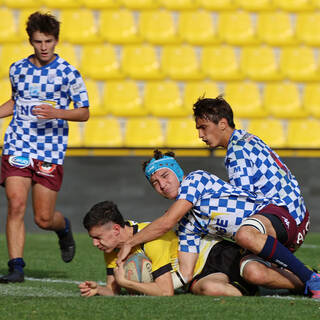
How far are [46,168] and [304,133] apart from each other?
5018mm

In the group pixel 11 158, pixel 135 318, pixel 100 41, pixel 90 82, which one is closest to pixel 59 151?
pixel 11 158

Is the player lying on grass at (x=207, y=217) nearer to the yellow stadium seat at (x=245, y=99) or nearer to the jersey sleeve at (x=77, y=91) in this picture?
the jersey sleeve at (x=77, y=91)

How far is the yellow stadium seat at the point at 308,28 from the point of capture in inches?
444

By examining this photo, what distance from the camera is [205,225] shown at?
480 centimetres

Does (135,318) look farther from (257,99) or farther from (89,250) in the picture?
(257,99)

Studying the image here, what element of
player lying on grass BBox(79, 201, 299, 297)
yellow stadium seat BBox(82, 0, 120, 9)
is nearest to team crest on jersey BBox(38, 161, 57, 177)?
player lying on grass BBox(79, 201, 299, 297)

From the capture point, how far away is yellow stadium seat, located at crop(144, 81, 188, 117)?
1027 centimetres

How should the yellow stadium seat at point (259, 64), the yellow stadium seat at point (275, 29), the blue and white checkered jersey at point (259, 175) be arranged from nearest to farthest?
the blue and white checkered jersey at point (259, 175)
the yellow stadium seat at point (259, 64)
the yellow stadium seat at point (275, 29)

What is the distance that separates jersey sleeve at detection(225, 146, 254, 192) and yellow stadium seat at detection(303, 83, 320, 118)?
573cm

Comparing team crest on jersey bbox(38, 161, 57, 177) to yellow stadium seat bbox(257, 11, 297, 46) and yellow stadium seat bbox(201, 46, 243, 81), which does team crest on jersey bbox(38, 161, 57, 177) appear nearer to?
yellow stadium seat bbox(201, 46, 243, 81)

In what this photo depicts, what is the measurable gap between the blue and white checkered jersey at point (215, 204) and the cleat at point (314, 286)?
0.51 m

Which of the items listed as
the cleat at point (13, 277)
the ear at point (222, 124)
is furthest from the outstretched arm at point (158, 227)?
the cleat at point (13, 277)

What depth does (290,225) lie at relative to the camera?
4.76 metres

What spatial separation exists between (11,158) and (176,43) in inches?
230
